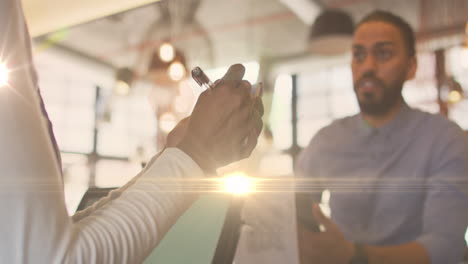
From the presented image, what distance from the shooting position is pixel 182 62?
222 cm

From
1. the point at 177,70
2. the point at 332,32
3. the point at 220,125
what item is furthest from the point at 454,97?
the point at 220,125

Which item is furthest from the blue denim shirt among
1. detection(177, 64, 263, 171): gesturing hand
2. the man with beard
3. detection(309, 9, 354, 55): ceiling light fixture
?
detection(309, 9, 354, 55): ceiling light fixture

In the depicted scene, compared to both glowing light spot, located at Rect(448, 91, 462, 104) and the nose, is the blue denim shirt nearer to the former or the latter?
the nose

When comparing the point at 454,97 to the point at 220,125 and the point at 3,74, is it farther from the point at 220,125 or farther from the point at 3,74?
the point at 3,74

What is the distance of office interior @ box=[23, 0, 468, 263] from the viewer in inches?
69.4

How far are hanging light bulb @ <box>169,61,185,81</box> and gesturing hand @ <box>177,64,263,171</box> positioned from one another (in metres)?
1.86

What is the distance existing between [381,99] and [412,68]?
0.12 m

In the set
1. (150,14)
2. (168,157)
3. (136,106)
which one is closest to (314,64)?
(150,14)

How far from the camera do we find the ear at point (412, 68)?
98cm

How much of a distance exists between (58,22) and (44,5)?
0.67 feet

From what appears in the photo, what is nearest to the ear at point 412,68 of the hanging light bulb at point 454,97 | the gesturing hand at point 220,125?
the hanging light bulb at point 454,97

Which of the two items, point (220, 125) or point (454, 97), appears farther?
point (454, 97)

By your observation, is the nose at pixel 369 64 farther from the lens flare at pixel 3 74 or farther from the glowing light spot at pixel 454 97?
the lens flare at pixel 3 74

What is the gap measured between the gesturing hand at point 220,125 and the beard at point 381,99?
2.26 feet
